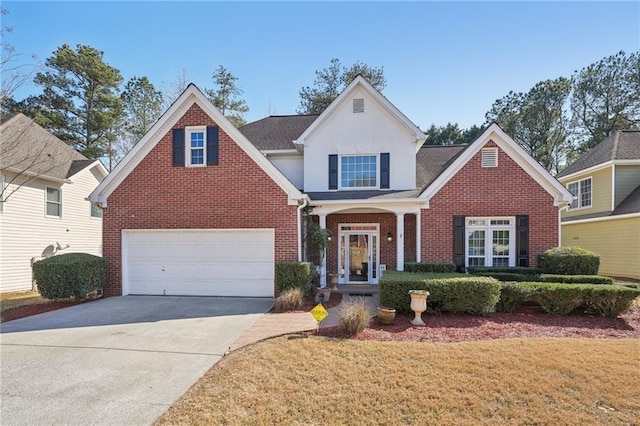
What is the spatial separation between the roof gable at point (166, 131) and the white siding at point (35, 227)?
5.11 metres

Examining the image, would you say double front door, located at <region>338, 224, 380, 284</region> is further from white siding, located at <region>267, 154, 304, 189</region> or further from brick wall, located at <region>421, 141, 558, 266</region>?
white siding, located at <region>267, 154, 304, 189</region>

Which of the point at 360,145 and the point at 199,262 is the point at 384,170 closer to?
the point at 360,145

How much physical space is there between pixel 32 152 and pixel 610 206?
90.1 feet

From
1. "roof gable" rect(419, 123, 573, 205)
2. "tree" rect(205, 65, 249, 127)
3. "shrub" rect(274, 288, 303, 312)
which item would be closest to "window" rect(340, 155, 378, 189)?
"roof gable" rect(419, 123, 573, 205)

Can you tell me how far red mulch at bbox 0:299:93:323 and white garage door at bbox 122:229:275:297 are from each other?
161 centimetres

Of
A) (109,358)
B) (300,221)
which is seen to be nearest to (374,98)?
(300,221)

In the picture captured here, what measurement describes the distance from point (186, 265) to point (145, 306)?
1909 millimetres

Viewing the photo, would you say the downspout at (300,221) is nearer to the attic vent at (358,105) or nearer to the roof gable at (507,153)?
the roof gable at (507,153)

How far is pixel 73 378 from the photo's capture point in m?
4.96

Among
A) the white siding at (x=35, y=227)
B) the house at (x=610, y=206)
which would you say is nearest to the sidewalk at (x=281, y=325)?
the white siding at (x=35, y=227)

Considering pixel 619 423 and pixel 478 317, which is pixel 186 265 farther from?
pixel 619 423

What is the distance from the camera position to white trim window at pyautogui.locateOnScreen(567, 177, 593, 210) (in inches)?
700

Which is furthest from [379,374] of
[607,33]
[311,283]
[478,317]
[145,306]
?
[607,33]

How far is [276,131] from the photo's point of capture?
15336 millimetres
